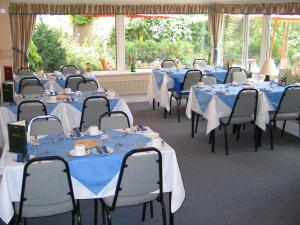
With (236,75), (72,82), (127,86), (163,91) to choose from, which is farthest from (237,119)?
(127,86)

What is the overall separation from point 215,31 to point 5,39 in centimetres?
496

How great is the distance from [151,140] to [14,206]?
1376 mm

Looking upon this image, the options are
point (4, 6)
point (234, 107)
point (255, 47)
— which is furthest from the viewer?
point (255, 47)

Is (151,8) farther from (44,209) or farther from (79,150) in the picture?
(44,209)

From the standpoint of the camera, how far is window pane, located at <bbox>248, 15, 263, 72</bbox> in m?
8.55

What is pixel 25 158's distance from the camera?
331 centimetres

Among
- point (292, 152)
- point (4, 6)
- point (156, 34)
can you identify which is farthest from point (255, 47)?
point (4, 6)

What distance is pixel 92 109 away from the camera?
5.52m

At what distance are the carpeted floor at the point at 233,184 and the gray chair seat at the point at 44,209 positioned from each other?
80 centimetres

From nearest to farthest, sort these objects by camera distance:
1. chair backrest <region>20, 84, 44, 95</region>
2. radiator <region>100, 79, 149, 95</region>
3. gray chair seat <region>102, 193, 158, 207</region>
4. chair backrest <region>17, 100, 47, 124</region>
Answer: gray chair seat <region>102, 193, 158, 207</region> < chair backrest <region>17, 100, 47, 124</region> < chair backrest <region>20, 84, 44, 95</region> < radiator <region>100, 79, 149, 95</region>

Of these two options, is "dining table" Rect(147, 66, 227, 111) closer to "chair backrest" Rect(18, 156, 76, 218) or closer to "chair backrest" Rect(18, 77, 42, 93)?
"chair backrest" Rect(18, 77, 42, 93)

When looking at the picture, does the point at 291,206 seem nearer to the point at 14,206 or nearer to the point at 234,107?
the point at 234,107

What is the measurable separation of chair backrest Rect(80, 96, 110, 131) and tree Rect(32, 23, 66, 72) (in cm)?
420

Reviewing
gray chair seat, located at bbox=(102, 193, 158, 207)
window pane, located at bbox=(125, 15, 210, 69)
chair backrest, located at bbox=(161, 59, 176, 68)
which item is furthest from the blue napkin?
window pane, located at bbox=(125, 15, 210, 69)
